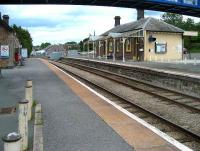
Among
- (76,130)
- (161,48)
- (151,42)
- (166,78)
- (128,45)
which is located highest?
(151,42)

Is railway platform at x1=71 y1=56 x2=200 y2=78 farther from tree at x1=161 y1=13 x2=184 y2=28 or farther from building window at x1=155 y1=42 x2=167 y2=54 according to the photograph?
tree at x1=161 y1=13 x2=184 y2=28

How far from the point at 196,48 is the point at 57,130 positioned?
99599mm

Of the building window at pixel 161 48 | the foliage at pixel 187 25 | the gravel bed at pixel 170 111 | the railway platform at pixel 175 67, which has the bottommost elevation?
the gravel bed at pixel 170 111

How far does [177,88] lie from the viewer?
20.5 m

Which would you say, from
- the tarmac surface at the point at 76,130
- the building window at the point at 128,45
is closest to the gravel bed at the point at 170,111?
the tarmac surface at the point at 76,130

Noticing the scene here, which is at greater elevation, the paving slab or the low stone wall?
the low stone wall

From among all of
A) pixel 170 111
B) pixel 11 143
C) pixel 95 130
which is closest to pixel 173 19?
pixel 170 111

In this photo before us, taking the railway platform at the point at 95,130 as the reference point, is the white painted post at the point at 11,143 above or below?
above

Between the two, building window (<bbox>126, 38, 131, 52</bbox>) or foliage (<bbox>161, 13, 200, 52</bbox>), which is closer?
building window (<bbox>126, 38, 131, 52</bbox>)

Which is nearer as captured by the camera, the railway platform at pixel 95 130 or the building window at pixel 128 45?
the railway platform at pixel 95 130

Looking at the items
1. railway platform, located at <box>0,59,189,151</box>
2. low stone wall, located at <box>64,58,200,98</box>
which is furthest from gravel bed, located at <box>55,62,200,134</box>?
low stone wall, located at <box>64,58,200,98</box>

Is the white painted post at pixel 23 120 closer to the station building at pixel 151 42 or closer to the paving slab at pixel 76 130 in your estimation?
the paving slab at pixel 76 130

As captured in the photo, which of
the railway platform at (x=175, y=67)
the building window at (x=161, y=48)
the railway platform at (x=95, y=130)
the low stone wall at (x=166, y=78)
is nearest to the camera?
the railway platform at (x=95, y=130)

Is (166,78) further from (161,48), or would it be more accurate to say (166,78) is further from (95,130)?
(161,48)
